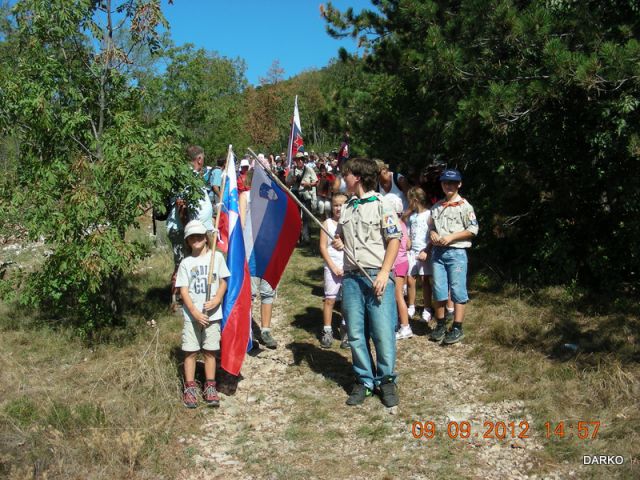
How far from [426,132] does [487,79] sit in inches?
75.3

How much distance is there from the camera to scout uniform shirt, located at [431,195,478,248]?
19.9 feet

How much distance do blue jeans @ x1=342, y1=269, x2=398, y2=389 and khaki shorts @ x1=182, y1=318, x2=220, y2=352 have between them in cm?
113

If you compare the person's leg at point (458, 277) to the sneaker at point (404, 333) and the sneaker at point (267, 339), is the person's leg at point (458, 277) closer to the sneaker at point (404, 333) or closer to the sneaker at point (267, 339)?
the sneaker at point (404, 333)

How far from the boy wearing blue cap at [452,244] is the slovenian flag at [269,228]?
154cm

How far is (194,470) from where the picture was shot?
4.08 m

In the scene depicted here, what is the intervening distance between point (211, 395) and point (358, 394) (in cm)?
125

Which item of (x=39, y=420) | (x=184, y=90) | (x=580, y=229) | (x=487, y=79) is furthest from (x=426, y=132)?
(x=184, y=90)

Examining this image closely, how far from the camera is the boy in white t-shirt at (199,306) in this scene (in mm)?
4918

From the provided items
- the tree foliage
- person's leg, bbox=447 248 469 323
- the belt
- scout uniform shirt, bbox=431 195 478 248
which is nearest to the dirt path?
person's leg, bbox=447 248 469 323

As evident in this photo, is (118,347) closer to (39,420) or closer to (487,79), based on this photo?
(39,420)

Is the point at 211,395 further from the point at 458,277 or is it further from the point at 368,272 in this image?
the point at 458,277

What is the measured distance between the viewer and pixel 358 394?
16.4 ft

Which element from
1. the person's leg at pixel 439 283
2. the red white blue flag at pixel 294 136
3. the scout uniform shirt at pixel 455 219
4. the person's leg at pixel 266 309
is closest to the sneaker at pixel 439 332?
the person's leg at pixel 439 283

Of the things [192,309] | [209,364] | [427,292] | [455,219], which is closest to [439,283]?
[455,219]
